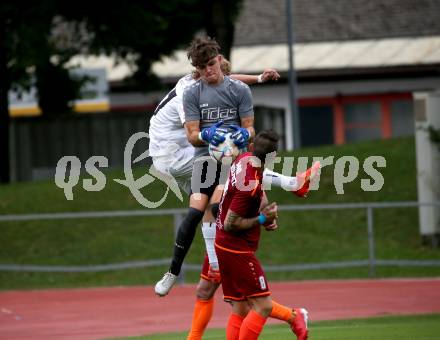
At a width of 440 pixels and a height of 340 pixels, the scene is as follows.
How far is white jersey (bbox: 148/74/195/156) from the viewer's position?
11797 mm

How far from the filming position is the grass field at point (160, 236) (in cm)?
2195

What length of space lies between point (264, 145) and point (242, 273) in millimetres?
1106

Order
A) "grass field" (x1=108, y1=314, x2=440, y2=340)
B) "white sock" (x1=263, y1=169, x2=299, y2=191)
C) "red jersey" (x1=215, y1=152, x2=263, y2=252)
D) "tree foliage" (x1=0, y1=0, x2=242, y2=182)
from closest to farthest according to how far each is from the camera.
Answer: "red jersey" (x1=215, y1=152, x2=263, y2=252) → "white sock" (x1=263, y1=169, x2=299, y2=191) → "grass field" (x1=108, y1=314, x2=440, y2=340) → "tree foliage" (x1=0, y1=0, x2=242, y2=182)

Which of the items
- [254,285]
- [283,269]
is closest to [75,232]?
[283,269]

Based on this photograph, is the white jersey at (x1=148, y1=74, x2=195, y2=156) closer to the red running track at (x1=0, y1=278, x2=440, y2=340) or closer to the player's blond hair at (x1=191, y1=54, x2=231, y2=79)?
the player's blond hair at (x1=191, y1=54, x2=231, y2=79)

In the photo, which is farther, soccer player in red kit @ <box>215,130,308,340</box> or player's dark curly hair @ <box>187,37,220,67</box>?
player's dark curly hair @ <box>187,37,220,67</box>

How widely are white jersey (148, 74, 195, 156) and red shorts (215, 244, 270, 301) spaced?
1.43 meters

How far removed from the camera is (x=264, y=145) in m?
10.5

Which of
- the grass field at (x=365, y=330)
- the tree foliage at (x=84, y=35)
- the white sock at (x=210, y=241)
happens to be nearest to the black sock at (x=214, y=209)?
the white sock at (x=210, y=241)

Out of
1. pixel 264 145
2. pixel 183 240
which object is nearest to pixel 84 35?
pixel 183 240

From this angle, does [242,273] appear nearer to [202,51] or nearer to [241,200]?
[241,200]

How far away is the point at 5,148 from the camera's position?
3034cm

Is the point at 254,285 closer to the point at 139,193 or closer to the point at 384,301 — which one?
the point at 384,301

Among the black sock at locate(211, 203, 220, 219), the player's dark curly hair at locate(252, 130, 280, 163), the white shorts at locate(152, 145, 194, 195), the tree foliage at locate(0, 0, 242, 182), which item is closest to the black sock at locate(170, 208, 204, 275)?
the black sock at locate(211, 203, 220, 219)
